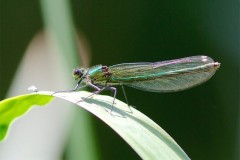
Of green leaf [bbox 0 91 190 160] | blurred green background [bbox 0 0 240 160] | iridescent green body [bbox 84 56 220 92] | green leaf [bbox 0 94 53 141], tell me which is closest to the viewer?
green leaf [bbox 0 91 190 160]

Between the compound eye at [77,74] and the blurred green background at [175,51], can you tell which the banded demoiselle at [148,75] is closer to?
the compound eye at [77,74]

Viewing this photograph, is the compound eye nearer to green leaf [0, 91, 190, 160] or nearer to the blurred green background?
green leaf [0, 91, 190, 160]

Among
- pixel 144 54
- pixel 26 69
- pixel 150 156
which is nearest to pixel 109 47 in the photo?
pixel 144 54

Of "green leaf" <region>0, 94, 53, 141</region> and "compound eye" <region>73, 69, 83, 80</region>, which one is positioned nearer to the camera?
"green leaf" <region>0, 94, 53, 141</region>

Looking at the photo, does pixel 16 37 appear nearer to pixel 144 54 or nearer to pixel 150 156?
pixel 144 54

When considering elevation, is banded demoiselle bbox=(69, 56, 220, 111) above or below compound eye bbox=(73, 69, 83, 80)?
below

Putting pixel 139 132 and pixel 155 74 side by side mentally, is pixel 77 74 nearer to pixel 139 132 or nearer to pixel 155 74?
pixel 155 74

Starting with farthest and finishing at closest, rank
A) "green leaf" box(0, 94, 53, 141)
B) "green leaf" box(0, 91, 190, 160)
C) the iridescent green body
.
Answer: the iridescent green body, "green leaf" box(0, 94, 53, 141), "green leaf" box(0, 91, 190, 160)

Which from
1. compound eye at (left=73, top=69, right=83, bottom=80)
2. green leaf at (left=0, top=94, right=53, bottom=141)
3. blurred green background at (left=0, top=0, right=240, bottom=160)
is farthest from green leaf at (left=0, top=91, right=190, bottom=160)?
blurred green background at (left=0, top=0, right=240, bottom=160)
